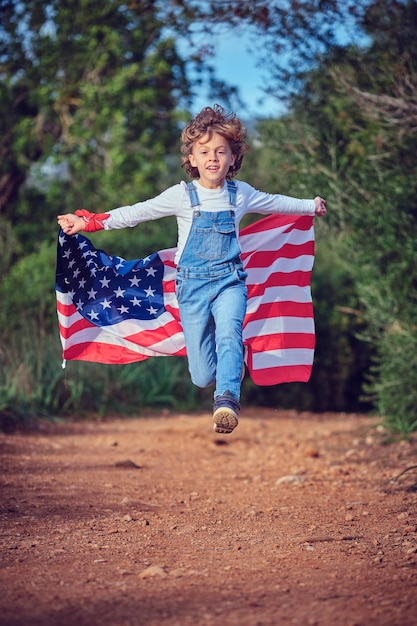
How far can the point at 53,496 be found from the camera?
19.6ft

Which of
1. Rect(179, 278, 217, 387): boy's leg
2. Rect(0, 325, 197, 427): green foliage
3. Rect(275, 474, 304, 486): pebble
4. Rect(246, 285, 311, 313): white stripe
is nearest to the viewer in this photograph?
Rect(179, 278, 217, 387): boy's leg

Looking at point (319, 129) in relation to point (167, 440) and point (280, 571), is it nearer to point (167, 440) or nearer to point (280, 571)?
point (167, 440)

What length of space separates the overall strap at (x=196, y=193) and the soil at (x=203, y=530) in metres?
1.94

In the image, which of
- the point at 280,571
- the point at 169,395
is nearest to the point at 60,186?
the point at 169,395

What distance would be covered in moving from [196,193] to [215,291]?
631 millimetres

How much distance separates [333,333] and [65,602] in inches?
362

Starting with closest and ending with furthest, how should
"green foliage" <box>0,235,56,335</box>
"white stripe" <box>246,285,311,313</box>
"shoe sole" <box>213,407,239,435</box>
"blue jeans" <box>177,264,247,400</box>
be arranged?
"shoe sole" <box>213,407,239,435</box> < "blue jeans" <box>177,264,247,400</box> < "white stripe" <box>246,285,311,313</box> < "green foliage" <box>0,235,56,335</box>

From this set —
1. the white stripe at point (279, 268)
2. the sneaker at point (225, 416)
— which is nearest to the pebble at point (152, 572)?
the sneaker at point (225, 416)

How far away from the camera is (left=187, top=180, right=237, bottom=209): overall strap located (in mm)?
5625

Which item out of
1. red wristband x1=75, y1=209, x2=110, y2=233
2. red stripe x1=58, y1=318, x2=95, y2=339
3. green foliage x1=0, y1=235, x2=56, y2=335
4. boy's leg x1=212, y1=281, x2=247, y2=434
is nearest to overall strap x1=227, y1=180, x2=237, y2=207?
boy's leg x1=212, y1=281, x2=247, y2=434

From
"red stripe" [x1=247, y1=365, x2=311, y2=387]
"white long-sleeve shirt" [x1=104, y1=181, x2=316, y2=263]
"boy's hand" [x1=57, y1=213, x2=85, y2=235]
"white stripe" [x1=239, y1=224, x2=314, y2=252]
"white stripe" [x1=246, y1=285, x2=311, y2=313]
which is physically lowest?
"red stripe" [x1=247, y1=365, x2=311, y2=387]

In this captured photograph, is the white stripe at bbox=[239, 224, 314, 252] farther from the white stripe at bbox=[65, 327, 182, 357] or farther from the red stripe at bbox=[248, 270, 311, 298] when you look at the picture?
the white stripe at bbox=[65, 327, 182, 357]

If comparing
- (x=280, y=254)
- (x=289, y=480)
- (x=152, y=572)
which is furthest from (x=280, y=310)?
(x=152, y=572)

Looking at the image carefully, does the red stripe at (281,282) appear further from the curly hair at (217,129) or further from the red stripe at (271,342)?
the curly hair at (217,129)
